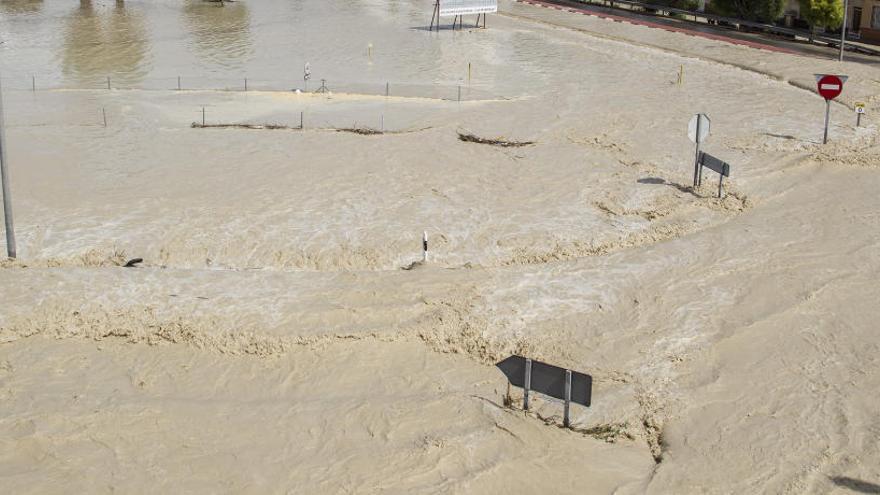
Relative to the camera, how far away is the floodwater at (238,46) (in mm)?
41938

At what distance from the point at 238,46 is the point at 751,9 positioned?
30.4m

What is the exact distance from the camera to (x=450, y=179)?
25.4 meters

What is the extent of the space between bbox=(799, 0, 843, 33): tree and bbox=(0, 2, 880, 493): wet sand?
60.3ft

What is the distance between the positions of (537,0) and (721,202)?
56.1m

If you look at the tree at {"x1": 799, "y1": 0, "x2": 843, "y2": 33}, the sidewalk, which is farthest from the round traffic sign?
the tree at {"x1": 799, "y1": 0, "x2": 843, "y2": 33}

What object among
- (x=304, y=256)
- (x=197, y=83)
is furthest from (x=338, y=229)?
(x=197, y=83)

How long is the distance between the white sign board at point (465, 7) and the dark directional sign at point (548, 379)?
160 feet

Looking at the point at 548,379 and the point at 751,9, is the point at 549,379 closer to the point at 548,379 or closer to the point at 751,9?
the point at 548,379

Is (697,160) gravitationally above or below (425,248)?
above

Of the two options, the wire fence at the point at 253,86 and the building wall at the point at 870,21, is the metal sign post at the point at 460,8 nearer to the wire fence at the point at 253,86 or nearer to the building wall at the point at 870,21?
the wire fence at the point at 253,86

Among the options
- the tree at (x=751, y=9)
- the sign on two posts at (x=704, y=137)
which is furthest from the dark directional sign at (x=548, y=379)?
the tree at (x=751, y=9)

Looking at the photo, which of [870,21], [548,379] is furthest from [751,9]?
[548,379]

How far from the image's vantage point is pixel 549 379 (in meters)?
12.9

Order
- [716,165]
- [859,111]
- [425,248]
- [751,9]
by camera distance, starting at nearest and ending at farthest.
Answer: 1. [425,248]
2. [716,165]
3. [859,111]
4. [751,9]
